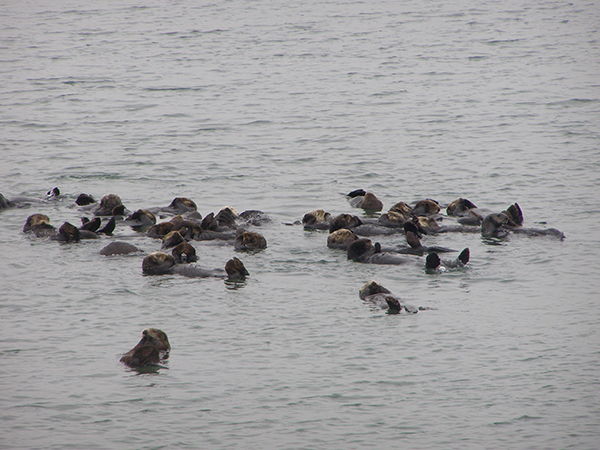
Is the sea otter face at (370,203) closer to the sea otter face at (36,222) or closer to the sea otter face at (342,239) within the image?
the sea otter face at (342,239)

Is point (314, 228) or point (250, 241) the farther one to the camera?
point (314, 228)

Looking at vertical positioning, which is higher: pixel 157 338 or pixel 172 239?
pixel 172 239

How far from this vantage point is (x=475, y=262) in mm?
8852

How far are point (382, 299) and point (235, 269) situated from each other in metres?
1.66

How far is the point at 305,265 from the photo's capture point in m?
8.83

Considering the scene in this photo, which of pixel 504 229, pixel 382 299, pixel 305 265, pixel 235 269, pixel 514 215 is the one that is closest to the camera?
pixel 382 299

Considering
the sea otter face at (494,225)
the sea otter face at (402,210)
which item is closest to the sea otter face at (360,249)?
the sea otter face at (402,210)

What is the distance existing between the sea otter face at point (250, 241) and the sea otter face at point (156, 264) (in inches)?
42.1

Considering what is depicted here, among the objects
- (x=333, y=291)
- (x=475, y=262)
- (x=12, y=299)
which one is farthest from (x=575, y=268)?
(x=12, y=299)

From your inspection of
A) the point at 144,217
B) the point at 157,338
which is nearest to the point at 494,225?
the point at 144,217

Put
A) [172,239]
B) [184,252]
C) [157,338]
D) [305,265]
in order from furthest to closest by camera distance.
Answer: [172,239] < [305,265] < [184,252] < [157,338]

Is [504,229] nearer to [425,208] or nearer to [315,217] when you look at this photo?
[425,208]

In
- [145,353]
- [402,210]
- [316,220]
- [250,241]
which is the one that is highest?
[402,210]

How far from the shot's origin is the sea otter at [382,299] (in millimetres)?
7383
